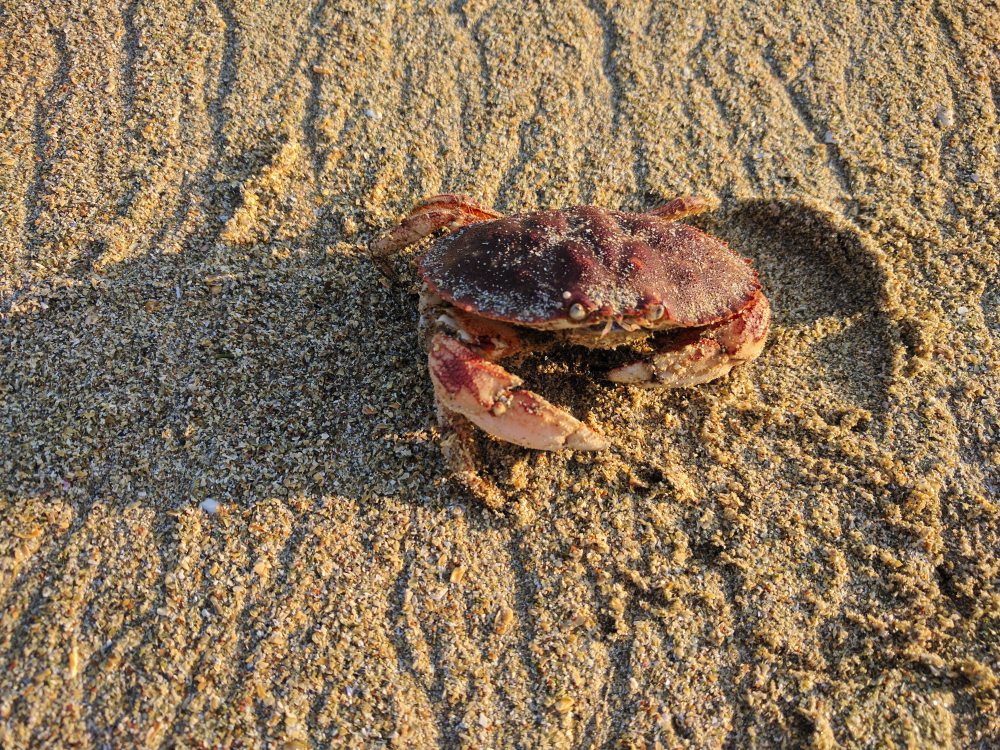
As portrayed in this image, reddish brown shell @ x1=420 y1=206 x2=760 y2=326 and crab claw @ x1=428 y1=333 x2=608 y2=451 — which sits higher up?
reddish brown shell @ x1=420 y1=206 x2=760 y2=326

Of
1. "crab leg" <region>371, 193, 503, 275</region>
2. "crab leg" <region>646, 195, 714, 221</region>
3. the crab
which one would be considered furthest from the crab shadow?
"crab leg" <region>371, 193, 503, 275</region>

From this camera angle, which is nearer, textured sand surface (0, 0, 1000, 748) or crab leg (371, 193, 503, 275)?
textured sand surface (0, 0, 1000, 748)

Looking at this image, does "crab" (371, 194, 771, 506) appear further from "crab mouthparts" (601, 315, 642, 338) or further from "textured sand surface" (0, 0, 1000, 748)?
"textured sand surface" (0, 0, 1000, 748)

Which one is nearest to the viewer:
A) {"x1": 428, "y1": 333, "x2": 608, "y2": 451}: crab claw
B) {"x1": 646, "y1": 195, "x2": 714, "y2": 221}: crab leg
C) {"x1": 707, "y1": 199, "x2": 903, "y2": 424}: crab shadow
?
{"x1": 428, "y1": 333, "x2": 608, "y2": 451}: crab claw

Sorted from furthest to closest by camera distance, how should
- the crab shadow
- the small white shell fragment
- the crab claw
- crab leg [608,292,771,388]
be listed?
the small white shell fragment → the crab shadow → crab leg [608,292,771,388] → the crab claw

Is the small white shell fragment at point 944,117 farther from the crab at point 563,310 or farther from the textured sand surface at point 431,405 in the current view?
the crab at point 563,310

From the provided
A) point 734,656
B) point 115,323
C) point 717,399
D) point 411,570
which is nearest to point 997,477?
point 717,399

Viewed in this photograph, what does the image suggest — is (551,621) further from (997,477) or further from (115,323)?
(115,323)
